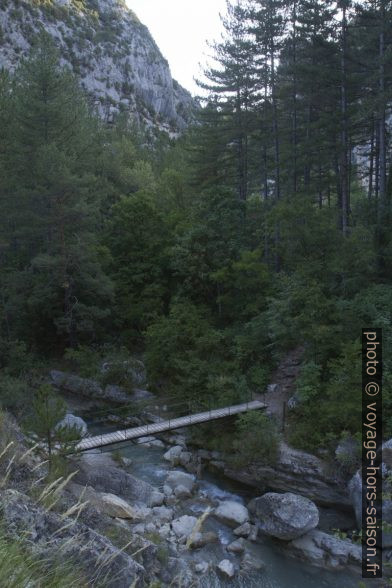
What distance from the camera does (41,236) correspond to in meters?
22.9

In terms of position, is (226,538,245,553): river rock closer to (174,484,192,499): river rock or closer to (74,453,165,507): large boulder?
(174,484,192,499): river rock

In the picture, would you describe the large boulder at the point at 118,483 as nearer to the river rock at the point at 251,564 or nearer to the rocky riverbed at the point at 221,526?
the rocky riverbed at the point at 221,526

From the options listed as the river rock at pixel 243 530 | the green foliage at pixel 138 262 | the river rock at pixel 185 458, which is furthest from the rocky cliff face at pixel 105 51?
the river rock at pixel 243 530

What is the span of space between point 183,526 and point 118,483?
7.51 feet

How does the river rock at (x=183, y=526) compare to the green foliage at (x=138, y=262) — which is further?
the green foliage at (x=138, y=262)

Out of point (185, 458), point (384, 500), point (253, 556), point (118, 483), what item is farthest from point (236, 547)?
point (185, 458)

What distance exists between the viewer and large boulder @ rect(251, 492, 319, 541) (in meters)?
10.6

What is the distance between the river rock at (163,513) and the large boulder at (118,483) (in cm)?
37

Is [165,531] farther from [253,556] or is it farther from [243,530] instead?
[253,556]

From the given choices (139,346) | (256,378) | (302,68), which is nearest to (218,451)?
(256,378)

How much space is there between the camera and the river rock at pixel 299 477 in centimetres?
1234

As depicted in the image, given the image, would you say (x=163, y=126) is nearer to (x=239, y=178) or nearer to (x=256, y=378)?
(x=239, y=178)

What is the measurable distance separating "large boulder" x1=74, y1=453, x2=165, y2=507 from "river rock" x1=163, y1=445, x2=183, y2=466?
1.83 meters

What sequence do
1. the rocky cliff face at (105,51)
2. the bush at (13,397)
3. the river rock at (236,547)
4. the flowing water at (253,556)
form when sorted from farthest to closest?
1. the rocky cliff face at (105,51)
2. the bush at (13,397)
3. the river rock at (236,547)
4. the flowing water at (253,556)
